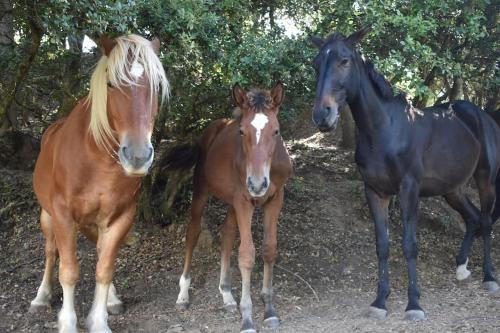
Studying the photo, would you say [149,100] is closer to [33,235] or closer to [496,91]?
[33,235]

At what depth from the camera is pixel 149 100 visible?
13.2ft

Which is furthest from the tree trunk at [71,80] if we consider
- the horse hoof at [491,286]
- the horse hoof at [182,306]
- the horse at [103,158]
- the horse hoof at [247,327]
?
the horse hoof at [491,286]

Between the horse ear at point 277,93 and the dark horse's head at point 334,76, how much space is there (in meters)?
0.31

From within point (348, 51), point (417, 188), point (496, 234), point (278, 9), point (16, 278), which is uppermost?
point (278, 9)

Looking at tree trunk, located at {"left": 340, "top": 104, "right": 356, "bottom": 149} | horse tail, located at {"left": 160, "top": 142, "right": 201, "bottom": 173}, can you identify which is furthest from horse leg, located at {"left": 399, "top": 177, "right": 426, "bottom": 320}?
tree trunk, located at {"left": 340, "top": 104, "right": 356, "bottom": 149}

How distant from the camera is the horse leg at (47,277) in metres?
5.26

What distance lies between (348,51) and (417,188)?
55.3 inches

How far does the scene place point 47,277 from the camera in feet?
17.7

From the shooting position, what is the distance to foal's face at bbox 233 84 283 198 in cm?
438

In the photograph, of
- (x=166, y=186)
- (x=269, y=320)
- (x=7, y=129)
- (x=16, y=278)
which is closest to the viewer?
(x=269, y=320)

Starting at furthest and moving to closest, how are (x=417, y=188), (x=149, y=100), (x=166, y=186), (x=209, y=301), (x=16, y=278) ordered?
(x=166, y=186), (x=16, y=278), (x=209, y=301), (x=417, y=188), (x=149, y=100)

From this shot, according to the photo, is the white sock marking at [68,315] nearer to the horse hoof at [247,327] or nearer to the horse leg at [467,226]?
the horse hoof at [247,327]

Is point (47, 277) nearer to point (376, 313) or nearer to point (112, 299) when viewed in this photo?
point (112, 299)

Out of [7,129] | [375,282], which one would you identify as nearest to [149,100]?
[375,282]
